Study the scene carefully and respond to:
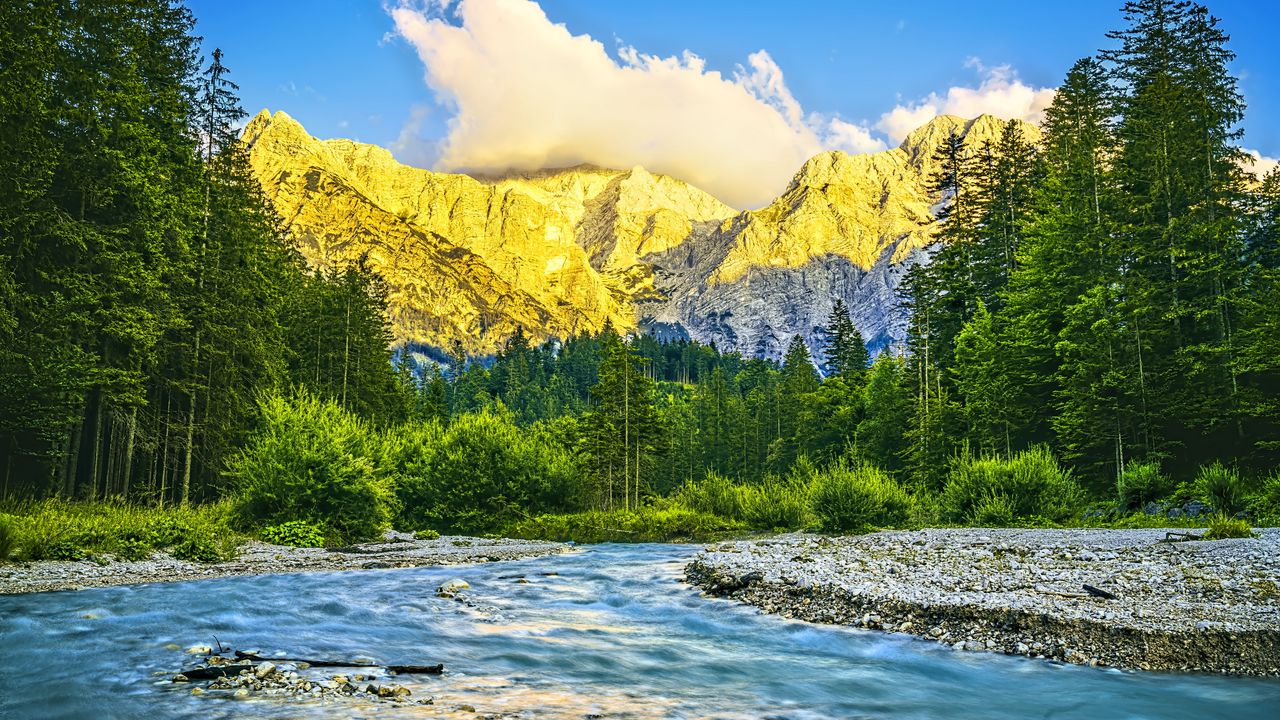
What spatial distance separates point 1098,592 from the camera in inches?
388

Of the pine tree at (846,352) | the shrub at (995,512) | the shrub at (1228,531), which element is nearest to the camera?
the shrub at (1228,531)

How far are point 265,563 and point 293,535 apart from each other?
4965mm

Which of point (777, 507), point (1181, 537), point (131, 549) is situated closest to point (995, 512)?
point (1181, 537)

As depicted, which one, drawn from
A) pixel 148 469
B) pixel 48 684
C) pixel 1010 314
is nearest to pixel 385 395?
pixel 148 469

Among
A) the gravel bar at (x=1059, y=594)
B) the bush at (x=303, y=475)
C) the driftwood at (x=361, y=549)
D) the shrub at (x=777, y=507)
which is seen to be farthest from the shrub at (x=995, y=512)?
the bush at (x=303, y=475)

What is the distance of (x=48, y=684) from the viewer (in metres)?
7.04

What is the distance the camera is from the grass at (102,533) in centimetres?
1519

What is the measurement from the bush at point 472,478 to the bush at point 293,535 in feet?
35.8

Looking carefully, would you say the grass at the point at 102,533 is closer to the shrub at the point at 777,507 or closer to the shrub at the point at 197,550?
the shrub at the point at 197,550

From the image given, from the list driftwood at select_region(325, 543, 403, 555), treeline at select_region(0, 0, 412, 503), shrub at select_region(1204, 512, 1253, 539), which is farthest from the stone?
shrub at select_region(1204, 512, 1253, 539)

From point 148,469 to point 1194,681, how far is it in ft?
128

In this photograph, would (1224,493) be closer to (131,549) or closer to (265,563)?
(265,563)

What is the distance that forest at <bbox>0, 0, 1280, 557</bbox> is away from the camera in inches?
886

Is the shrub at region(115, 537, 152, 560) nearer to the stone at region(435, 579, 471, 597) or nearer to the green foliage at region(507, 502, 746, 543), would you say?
the stone at region(435, 579, 471, 597)
